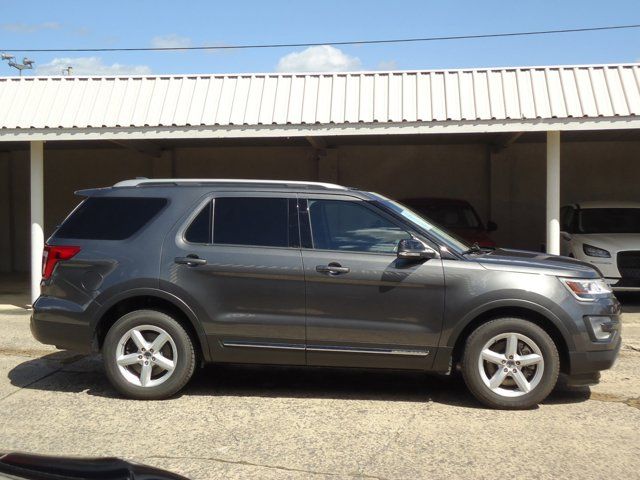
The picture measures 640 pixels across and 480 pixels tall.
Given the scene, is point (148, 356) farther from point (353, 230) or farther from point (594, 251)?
point (594, 251)

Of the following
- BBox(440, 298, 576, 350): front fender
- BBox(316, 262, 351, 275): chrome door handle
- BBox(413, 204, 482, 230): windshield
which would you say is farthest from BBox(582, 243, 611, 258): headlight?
BBox(316, 262, 351, 275): chrome door handle

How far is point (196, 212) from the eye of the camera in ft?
19.9

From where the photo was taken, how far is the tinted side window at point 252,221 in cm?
594

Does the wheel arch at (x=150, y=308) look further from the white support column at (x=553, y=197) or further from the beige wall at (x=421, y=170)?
the beige wall at (x=421, y=170)

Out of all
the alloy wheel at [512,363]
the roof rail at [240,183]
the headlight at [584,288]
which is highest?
the roof rail at [240,183]

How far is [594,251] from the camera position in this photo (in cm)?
1070

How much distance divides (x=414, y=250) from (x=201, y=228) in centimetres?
187

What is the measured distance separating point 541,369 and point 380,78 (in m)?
5.64

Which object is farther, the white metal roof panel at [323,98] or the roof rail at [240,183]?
the white metal roof panel at [323,98]

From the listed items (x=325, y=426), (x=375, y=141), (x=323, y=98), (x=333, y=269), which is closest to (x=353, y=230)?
(x=333, y=269)

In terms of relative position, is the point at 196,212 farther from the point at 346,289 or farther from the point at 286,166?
the point at 286,166

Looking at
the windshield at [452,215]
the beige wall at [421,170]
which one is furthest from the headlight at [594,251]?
the beige wall at [421,170]

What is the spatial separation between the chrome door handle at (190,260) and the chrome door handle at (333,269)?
993mm

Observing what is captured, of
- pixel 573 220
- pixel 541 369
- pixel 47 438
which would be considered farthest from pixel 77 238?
pixel 573 220
